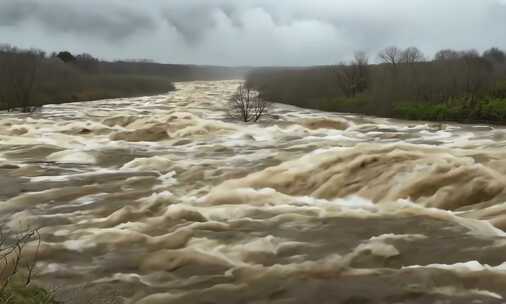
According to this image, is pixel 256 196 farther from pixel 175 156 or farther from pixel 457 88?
pixel 457 88

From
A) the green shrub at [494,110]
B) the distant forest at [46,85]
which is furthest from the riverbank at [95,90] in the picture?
the green shrub at [494,110]

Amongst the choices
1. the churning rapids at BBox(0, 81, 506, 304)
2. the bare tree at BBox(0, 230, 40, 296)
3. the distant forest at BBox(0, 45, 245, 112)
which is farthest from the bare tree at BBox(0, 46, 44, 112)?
the bare tree at BBox(0, 230, 40, 296)

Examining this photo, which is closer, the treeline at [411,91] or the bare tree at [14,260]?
the bare tree at [14,260]

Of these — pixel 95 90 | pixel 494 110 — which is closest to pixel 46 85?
pixel 95 90

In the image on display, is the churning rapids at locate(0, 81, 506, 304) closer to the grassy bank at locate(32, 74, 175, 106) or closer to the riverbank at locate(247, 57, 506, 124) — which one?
the riverbank at locate(247, 57, 506, 124)

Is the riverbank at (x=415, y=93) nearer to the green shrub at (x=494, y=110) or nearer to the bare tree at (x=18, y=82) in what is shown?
the green shrub at (x=494, y=110)

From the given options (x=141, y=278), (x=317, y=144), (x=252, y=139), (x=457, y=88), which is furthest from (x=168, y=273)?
(x=457, y=88)

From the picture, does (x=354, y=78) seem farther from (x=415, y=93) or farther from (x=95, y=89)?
(x=95, y=89)
